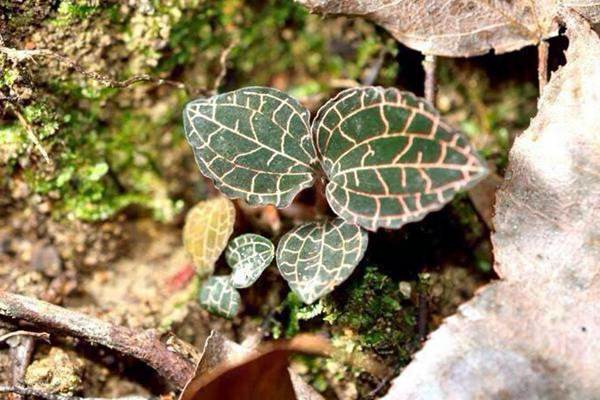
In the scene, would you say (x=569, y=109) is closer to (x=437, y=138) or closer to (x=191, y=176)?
(x=437, y=138)

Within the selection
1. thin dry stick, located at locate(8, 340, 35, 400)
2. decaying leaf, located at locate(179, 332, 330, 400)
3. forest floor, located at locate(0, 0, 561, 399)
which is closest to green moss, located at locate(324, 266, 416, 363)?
forest floor, located at locate(0, 0, 561, 399)

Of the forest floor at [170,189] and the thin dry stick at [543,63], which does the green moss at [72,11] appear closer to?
the forest floor at [170,189]

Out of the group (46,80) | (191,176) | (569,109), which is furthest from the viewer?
(191,176)

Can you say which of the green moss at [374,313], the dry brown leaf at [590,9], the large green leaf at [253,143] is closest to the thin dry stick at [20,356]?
the large green leaf at [253,143]

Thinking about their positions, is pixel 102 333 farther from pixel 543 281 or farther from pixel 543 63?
pixel 543 63

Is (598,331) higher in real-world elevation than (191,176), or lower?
higher

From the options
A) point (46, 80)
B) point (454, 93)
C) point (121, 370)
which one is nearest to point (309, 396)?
point (121, 370)

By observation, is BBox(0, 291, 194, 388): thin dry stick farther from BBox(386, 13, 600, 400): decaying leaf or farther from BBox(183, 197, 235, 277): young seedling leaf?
BBox(386, 13, 600, 400): decaying leaf
